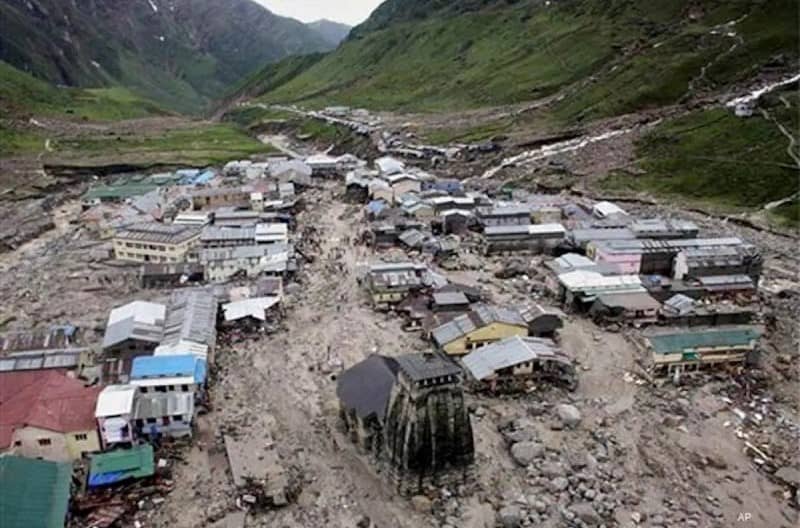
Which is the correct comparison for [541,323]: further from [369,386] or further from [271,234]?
[271,234]

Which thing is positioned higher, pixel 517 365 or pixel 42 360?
pixel 42 360

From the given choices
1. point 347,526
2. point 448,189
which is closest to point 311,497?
point 347,526

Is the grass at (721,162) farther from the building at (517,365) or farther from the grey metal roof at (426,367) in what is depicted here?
the grey metal roof at (426,367)

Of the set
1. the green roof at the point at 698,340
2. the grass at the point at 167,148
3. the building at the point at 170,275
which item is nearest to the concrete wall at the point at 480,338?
the green roof at the point at 698,340

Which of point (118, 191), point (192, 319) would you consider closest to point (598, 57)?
point (118, 191)

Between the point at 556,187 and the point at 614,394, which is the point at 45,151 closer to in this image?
the point at 556,187
